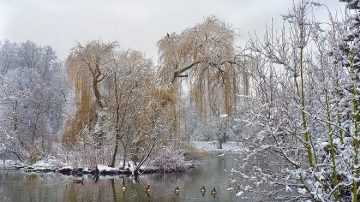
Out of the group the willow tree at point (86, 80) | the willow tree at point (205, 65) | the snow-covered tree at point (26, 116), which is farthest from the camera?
the snow-covered tree at point (26, 116)

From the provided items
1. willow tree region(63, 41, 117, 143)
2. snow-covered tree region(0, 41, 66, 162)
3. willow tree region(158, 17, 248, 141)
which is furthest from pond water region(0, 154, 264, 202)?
snow-covered tree region(0, 41, 66, 162)

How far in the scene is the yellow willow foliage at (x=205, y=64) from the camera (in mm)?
19406

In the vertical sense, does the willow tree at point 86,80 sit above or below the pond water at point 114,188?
above

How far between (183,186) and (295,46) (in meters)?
11.8

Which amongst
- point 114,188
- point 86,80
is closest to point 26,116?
point 86,80

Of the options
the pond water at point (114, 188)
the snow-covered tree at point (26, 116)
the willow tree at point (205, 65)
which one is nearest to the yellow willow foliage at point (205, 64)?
the willow tree at point (205, 65)

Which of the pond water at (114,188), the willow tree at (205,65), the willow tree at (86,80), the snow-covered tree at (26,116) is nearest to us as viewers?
the pond water at (114,188)

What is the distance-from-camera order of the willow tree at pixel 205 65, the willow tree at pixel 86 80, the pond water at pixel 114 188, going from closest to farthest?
the pond water at pixel 114 188 → the willow tree at pixel 205 65 → the willow tree at pixel 86 80

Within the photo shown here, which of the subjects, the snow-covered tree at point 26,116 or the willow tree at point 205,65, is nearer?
the willow tree at point 205,65

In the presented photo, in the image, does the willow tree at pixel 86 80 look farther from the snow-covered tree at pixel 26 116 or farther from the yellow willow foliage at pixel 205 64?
the snow-covered tree at pixel 26 116

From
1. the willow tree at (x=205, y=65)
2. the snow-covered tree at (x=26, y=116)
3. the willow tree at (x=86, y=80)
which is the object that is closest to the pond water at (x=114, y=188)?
the willow tree at (x=205, y=65)

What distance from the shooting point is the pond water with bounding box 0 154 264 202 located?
14570 millimetres

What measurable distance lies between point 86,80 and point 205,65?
312 inches

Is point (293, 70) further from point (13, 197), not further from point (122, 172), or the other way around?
point (122, 172)
